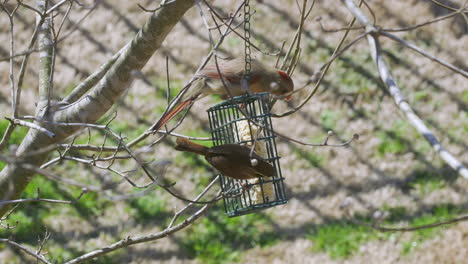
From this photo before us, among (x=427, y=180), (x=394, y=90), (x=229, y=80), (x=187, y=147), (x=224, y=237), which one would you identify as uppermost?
(x=229, y=80)

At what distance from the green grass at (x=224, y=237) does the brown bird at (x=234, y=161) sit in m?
2.25

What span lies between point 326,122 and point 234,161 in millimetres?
3140

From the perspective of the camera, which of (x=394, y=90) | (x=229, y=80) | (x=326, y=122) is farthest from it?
(x=326, y=122)

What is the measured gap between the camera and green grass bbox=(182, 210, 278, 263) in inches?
201

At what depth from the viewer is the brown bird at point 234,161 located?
114 inches

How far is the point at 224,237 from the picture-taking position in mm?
5176

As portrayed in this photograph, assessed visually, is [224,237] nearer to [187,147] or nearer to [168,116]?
[168,116]

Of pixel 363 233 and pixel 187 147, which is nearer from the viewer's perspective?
pixel 187 147

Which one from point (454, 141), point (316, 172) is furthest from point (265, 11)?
point (454, 141)

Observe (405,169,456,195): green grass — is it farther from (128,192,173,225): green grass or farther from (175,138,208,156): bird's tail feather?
(175,138,208,156): bird's tail feather

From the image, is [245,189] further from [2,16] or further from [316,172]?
[2,16]

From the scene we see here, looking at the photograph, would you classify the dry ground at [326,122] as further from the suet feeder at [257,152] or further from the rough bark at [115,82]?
the rough bark at [115,82]

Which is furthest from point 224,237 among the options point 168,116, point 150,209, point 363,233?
point 168,116

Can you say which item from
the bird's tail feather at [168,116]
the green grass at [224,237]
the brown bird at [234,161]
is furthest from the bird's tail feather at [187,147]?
the green grass at [224,237]
